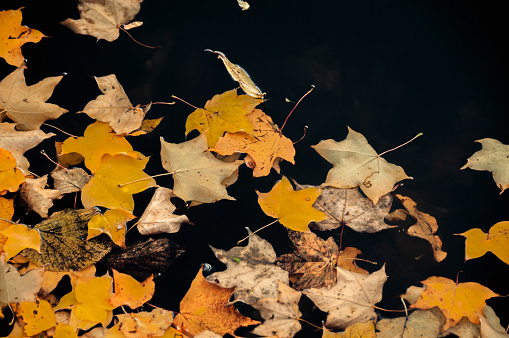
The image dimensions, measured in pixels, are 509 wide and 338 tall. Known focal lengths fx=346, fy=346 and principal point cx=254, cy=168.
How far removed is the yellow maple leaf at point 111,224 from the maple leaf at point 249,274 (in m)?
0.31

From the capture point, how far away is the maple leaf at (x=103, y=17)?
121cm

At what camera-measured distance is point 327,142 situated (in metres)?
1.16

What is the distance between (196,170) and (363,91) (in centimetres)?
65

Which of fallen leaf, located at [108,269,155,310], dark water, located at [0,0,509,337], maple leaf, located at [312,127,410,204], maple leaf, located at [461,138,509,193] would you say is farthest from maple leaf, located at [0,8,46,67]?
maple leaf, located at [461,138,509,193]

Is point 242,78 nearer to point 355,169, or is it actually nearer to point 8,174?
point 355,169

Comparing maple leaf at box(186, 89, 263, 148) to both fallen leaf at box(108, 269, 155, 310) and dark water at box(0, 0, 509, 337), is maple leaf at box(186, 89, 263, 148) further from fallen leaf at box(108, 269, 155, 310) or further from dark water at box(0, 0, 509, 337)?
fallen leaf at box(108, 269, 155, 310)

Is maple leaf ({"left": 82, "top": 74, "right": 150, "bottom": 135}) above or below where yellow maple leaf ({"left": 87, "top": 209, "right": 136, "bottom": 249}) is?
above

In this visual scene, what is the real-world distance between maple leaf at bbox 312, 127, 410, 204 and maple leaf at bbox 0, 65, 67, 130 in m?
0.93

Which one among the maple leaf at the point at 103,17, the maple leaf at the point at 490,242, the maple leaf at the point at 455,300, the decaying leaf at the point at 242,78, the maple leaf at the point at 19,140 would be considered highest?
the maple leaf at the point at 103,17

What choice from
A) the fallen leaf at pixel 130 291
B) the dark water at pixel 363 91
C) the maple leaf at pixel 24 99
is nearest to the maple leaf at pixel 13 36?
the maple leaf at pixel 24 99

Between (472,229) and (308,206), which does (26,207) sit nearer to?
(308,206)

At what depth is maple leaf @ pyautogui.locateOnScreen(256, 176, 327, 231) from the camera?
1132 mm

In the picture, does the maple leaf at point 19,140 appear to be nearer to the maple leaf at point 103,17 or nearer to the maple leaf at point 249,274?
the maple leaf at point 103,17

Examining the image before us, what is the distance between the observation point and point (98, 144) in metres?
1.16
